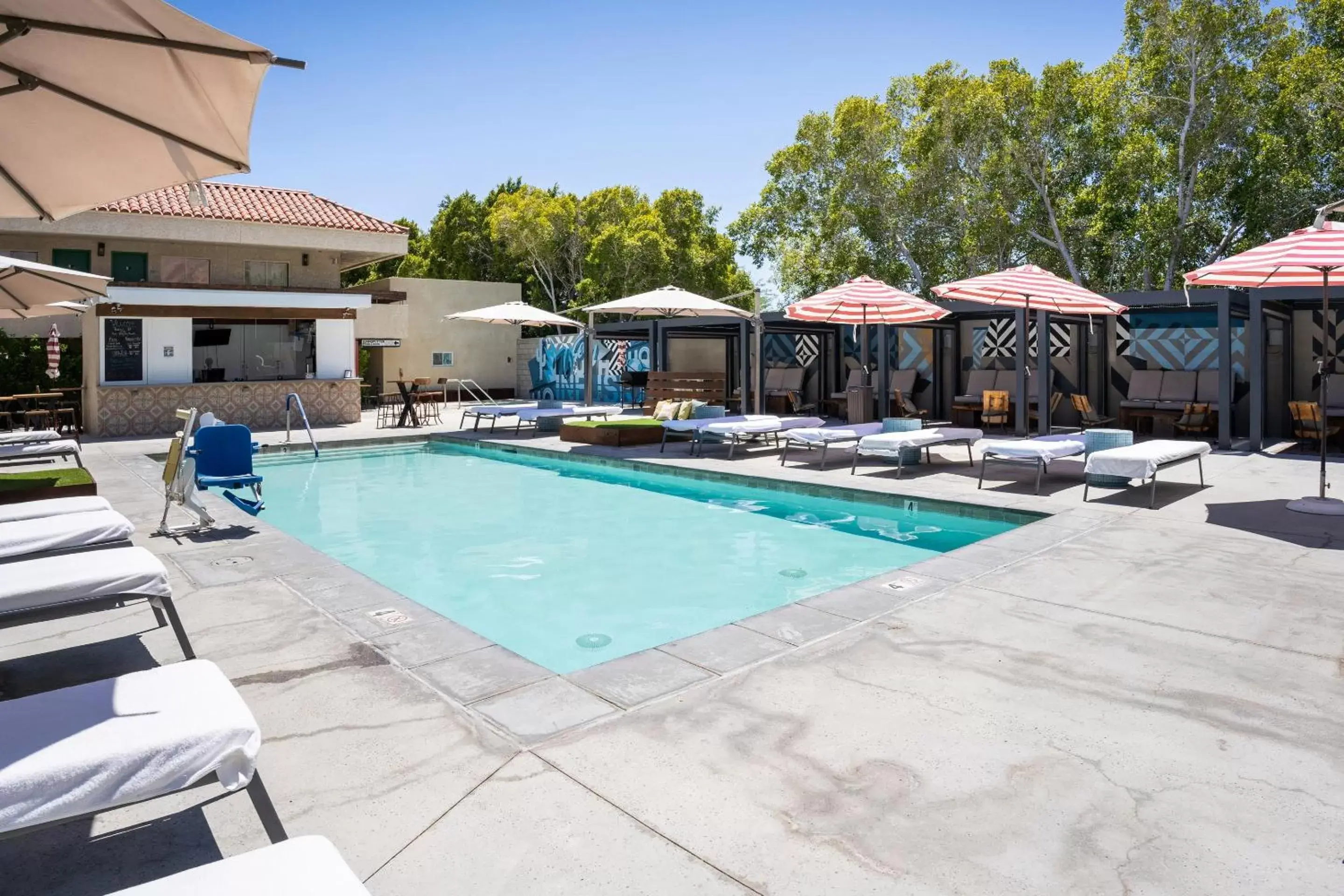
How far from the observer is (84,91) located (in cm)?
337

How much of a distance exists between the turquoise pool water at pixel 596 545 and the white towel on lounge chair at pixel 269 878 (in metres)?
3.40

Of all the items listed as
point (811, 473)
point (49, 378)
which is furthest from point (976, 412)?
point (49, 378)

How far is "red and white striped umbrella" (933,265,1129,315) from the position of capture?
10.4 m

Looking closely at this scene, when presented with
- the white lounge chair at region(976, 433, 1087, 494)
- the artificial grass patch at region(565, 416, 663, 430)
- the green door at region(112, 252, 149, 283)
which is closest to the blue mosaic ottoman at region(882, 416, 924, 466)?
the white lounge chair at region(976, 433, 1087, 494)

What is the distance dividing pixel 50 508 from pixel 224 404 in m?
15.5

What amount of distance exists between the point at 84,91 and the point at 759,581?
17.1ft

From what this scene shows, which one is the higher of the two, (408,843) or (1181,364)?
(1181,364)

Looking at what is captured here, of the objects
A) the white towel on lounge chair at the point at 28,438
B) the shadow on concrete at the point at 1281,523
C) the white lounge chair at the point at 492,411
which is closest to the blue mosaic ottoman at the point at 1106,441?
the shadow on concrete at the point at 1281,523

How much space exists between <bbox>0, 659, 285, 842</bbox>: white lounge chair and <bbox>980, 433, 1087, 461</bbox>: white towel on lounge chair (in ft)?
26.6

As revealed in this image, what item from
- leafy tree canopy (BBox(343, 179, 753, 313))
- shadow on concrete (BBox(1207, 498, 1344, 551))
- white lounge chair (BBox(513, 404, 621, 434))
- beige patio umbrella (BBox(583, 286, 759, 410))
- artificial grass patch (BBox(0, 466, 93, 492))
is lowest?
shadow on concrete (BBox(1207, 498, 1344, 551))

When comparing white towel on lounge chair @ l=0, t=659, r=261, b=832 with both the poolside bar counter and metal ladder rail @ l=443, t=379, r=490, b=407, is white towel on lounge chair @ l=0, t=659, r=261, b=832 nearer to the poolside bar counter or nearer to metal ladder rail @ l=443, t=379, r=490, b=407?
the poolside bar counter

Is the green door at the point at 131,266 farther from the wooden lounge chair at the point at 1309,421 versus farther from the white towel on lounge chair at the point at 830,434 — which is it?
the wooden lounge chair at the point at 1309,421

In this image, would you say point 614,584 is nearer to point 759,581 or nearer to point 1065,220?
point 759,581

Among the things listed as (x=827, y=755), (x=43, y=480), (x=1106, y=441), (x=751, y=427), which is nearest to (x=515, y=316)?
(x=751, y=427)
